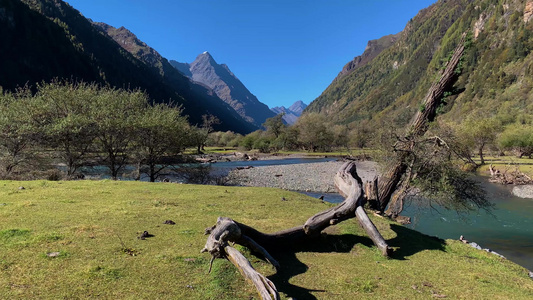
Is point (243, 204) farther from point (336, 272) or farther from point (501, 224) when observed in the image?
point (501, 224)

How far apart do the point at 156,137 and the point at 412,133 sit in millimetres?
20466

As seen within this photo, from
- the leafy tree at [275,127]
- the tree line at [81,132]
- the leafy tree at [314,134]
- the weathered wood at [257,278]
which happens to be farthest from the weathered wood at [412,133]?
the leafy tree at [275,127]

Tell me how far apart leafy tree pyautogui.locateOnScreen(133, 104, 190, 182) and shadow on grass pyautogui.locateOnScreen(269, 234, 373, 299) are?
19.7 meters

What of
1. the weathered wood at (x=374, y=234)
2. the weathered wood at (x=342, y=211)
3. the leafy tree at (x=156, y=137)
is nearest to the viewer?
the weathered wood at (x=374, y=234)

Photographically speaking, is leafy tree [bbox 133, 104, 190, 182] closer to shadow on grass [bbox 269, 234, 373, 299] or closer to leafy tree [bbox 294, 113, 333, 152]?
shadow on grass [bbox 269, 234, 373, 299]

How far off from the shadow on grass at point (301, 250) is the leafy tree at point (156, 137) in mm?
19703

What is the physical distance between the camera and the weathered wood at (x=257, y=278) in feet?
14.5

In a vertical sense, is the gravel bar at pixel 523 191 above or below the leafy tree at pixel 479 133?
below

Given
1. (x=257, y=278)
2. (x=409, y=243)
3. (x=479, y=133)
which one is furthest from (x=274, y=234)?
(x=479, y=133)

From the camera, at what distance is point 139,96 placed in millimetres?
27906

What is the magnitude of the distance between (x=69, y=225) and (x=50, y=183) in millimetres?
9738

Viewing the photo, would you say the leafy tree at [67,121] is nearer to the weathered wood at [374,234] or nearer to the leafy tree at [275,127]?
the weathered wood at [374,234]

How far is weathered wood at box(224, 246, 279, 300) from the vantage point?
14.5 ft

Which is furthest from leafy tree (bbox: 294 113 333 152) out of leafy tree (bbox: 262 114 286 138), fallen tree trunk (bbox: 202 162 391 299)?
fallen tree trunk (bbox: 202 162 391 299)
